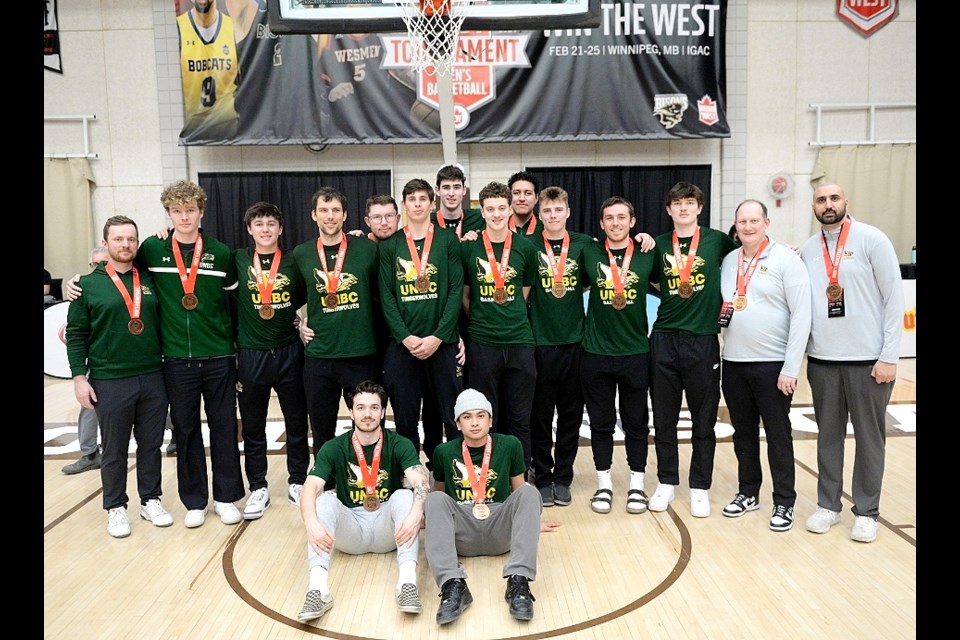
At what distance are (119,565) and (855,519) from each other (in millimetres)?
4207

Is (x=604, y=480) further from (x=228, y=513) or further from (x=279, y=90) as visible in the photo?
(x=279, y=90)

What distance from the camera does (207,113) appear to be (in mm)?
9898

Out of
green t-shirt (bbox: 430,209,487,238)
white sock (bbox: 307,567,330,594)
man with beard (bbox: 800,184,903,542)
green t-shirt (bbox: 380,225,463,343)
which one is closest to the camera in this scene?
white sock (bbox: 307,567,330,594)

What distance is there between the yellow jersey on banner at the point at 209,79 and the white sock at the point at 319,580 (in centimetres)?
783

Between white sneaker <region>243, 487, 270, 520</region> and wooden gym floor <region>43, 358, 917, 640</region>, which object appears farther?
white sneaker <region>243, 487, 270, 520</region>

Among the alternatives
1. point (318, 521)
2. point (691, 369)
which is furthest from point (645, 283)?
point (318, 521)

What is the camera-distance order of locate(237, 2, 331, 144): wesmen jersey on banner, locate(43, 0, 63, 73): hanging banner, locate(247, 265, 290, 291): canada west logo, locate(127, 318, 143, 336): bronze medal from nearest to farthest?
1. locate(127, 318, 143, 336): bronze medal
2. locate(247, 265, 290, 291): canada west logo
3. locate(237, 2, 331, 144): wesmen jersey on banner
4. locate(43, 0, 63, 73): hanging banner

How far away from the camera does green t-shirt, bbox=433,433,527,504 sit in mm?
3807

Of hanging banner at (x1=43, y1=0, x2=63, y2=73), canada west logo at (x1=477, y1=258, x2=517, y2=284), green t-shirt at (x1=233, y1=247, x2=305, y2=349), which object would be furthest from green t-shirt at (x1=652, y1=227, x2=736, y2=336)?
hanging banner at (x1=43, y1=0, x2=63, y2=73)

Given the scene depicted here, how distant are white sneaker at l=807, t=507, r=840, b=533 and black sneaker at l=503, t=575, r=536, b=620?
185 centimetres

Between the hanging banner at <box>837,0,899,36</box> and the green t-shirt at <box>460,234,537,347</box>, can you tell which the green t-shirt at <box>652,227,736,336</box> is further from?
the hanging banner at <box>837,0,899,36</box>

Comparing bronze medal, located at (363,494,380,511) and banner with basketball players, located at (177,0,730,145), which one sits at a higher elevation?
banner with basketball players, located at (177,0,730,145)

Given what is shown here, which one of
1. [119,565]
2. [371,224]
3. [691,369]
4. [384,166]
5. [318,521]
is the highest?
[384,166]
